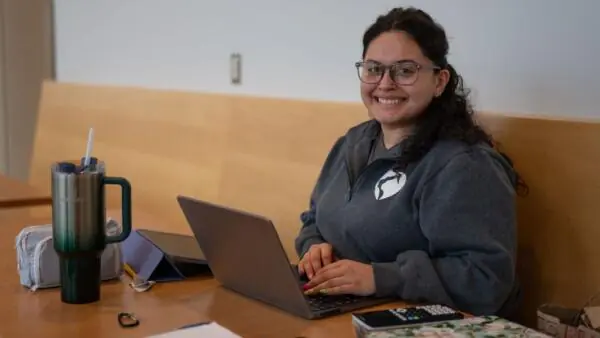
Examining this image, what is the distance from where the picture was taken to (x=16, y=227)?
1862 mm

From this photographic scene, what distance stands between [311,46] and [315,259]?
0.98m

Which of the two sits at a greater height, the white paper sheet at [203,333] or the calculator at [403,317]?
the calculator at [403,317]

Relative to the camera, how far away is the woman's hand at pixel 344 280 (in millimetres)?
1290

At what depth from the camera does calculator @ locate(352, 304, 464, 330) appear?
1.04 metres

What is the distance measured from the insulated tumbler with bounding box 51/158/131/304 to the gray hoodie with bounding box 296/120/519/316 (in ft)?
1.51

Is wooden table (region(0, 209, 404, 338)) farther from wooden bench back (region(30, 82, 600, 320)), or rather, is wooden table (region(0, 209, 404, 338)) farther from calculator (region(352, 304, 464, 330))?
wooden bench back (region(30, 82, 600, 320))

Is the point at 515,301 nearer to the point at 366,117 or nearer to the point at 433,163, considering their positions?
the point at 433,163

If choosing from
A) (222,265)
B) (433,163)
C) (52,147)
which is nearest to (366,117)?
(433,163)

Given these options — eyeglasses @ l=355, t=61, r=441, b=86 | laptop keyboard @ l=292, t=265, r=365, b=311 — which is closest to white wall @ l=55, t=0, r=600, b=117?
eyeglasses @ l=355, t=61, r=441, b=86

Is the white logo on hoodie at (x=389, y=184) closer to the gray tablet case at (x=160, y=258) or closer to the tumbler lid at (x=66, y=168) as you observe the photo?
the gray tablet case at (x=160, y=258)

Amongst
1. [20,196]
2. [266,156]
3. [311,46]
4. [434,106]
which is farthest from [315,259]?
[20,196]

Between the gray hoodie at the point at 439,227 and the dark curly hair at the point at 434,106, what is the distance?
0.03m

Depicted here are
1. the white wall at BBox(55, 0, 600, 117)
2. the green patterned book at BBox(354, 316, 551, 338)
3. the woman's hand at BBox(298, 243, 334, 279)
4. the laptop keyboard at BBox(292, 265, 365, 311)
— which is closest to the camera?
the green patterned book at BBox(354, 316, 551, 338)

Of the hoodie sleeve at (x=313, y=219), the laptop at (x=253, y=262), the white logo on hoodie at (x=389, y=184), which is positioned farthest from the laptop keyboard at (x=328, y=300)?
the hoodie sleeve at (x=313, y=219)
